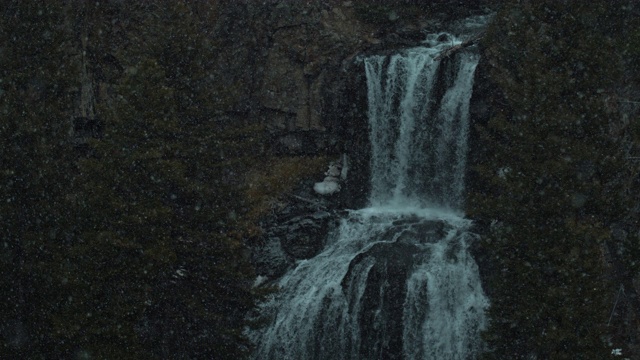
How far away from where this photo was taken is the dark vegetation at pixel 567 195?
1555 cm

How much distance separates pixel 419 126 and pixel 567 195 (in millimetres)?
8332

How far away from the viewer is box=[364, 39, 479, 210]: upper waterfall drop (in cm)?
2317

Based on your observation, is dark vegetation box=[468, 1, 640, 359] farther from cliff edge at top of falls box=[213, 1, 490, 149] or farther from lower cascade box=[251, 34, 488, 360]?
cliff edge at top of falls box=[213, 1, 490, 149]

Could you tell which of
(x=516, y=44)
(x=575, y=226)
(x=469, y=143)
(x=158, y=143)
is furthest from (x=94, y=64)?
(x=575, y=226)

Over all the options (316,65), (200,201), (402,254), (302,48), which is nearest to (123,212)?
(200,201)

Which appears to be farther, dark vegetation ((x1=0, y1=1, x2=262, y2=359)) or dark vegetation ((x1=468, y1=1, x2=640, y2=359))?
dark vegetation ((x1=0, y1=1, x2=262, y2=359))

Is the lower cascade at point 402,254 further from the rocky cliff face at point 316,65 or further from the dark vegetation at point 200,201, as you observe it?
the dark vegetation at point 200,201

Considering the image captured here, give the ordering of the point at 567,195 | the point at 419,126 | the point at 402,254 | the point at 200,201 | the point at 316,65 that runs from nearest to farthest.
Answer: the point at 567,195 < the point at 200,201 < the point at 402,254 < the point at 419,126 < the point at 316,65

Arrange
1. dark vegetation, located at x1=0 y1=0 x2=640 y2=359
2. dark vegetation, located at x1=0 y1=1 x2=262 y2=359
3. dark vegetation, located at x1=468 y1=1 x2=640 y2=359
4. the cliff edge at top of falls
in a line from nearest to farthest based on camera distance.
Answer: dark vegetation, located at x1=468 y1=1 x2=640 y2=359
dark vegetation, located at x1=0 y1=0 x2=640 y2=359
dark vegetation, located at x1=0 y1=1 x2=262 y2=359
the cliff edge at top of falls

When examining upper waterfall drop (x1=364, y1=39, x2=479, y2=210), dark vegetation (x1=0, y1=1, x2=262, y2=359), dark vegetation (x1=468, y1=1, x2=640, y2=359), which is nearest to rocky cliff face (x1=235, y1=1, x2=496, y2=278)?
upper waterfall drop (x1=364, y1=39, x2=479, y2=210)

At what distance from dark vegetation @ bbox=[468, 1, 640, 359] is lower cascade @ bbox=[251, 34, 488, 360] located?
203cm

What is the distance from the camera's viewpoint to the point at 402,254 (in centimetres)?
2020

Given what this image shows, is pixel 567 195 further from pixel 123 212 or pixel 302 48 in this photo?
pixel 302 48

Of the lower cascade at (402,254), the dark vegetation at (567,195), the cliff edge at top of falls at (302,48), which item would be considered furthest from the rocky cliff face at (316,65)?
the dark vegetation at (567,195)
